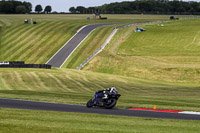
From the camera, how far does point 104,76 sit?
2079 inches

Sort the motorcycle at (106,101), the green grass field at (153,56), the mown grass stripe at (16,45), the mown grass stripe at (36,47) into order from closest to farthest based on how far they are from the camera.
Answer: the motorcycle at (106,101), the green grass field at (153,56), the mown grass stripe at (36,47), the mown grass stripe at (16,45)

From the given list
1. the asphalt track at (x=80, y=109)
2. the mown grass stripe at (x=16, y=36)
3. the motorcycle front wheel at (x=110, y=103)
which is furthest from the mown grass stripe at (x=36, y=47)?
the motorcycle front wheel at (x=110, y=103)

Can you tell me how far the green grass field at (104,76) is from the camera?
56.7 ft

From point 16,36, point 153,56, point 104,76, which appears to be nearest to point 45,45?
point 16,36

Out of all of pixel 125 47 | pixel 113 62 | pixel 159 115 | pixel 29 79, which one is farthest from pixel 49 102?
pixel 125 47

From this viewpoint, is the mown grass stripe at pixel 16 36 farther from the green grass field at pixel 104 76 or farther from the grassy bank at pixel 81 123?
the grassy bank at pixel 81 123

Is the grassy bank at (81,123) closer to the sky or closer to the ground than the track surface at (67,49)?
closer to the sky

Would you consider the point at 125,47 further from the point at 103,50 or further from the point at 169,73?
the point at 169,73

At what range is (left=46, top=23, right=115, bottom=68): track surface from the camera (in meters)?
72.9

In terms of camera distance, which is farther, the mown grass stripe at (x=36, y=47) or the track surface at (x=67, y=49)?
the mown grass stripe at (x=36, y=47)

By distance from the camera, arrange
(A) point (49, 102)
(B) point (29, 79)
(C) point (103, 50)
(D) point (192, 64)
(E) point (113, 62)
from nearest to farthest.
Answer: (A) point (49, 102) < (B) point (29, 79) < (D) point (192, 64) < (E) point (113, 62) < (C) point (103, 50)

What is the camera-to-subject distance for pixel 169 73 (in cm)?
5934

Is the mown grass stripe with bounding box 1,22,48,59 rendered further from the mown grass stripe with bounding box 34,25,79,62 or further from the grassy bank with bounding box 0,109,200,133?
the grassy bank with bounding box 0,109,200,133

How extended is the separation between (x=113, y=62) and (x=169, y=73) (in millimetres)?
13578
